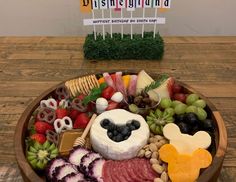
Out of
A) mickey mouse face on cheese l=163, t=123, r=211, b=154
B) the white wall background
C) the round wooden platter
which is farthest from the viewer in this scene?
the white wall background

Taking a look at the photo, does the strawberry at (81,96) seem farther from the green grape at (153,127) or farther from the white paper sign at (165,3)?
the white paper sign at (165,3)

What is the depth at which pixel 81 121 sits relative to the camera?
3.61 feet

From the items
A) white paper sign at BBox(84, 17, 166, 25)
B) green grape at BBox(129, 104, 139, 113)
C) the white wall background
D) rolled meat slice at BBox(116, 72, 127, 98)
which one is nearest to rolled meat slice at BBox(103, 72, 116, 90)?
rolled meat slice at BBox(116, 72, 127, 98)

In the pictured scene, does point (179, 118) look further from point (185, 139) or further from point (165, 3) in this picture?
point (165, 3)

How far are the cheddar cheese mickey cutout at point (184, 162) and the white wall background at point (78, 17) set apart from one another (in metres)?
1.42

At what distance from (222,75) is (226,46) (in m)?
0.30

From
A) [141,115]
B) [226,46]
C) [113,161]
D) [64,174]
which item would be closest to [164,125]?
[141,115]

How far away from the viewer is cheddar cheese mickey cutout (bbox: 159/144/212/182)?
861mm

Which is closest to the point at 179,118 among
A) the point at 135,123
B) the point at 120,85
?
the point at 135,123

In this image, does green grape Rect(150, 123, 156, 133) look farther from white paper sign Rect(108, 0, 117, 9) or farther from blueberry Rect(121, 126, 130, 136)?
white paper sign Rect(108, 0, 117, 9)

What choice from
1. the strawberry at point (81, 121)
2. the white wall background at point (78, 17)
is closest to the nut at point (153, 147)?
the strawberry at point (81, 121)

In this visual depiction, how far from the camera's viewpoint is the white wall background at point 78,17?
2.22 m

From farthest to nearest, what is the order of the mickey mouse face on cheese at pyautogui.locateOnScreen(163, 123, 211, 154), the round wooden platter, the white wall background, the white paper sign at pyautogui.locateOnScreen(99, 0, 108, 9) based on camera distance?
1. the white wall background
2. the white paper sign at pyautogui.locateOnScreen(99, 0, 108, 9)
3. the mickey mouse face on cheese at pyautogui.locateOnScreen(163, 123, 211, 154)
4. the round wooden platter

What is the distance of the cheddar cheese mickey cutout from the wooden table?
0.85 feet
